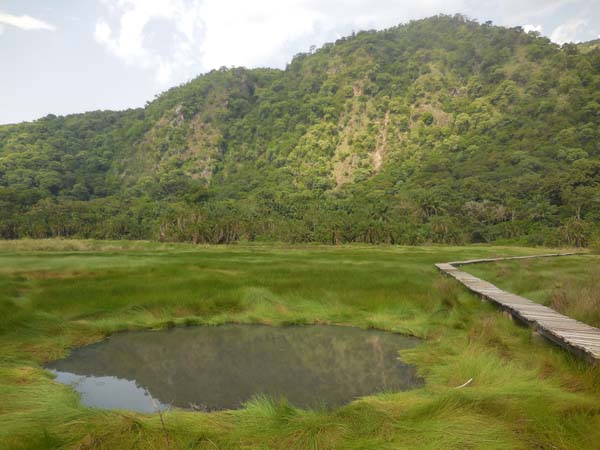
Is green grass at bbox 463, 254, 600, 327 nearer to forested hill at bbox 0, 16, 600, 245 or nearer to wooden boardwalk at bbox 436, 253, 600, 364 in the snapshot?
wooden boardwalk at bbox 436, 253, 600, 364

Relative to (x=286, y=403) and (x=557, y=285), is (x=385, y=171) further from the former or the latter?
(x=286, y=403)

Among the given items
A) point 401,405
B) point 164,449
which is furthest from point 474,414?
point 164,449

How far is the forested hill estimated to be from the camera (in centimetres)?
9319

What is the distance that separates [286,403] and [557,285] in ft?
48.4

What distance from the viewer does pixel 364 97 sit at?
189 m

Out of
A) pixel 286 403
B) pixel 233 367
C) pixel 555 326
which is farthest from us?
pixel 233 367

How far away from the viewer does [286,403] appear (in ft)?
20.6

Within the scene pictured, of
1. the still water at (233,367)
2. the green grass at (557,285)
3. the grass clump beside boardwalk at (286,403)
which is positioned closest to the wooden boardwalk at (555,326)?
the grass clump beside boardwalk at (286,403)

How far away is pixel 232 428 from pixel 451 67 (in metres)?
220

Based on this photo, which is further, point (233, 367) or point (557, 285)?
point (557, 285)

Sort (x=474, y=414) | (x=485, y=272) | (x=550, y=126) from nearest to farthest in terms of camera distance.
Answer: (x=474, y=414) → (x=485, y=272) → (x=550, y=126)

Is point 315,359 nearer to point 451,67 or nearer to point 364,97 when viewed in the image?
point 364,97

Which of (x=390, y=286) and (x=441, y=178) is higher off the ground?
(x=441, y=178)

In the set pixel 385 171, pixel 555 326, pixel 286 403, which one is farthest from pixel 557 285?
pixel 385 171
